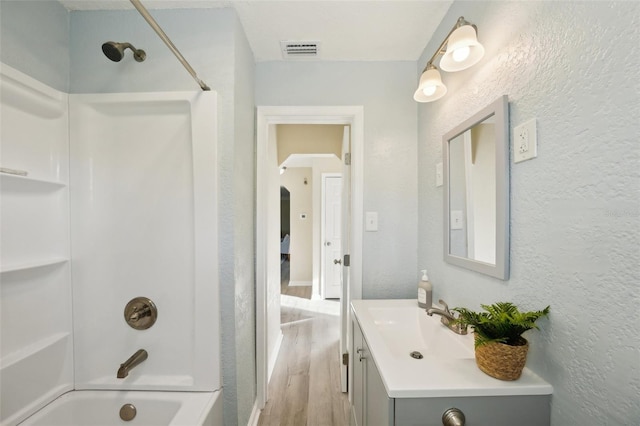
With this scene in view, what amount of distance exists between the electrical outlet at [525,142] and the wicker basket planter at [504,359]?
56 centimetres

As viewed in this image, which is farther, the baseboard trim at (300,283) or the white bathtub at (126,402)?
the baseboard trim at (300,283)

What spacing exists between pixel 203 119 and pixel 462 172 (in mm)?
1255

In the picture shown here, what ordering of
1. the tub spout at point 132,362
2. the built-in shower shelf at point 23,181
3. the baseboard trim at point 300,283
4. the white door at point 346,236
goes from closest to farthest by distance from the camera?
1. the built-in shower shelf at point 23,181
2. the tub spout at point 132,362
3. the white door at point 346,236
4. the baseboard trim at point 300,283

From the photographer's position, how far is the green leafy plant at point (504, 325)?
0.73 metres

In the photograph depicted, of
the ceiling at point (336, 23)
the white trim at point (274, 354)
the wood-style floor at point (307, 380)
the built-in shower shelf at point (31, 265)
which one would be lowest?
the wood-style floor at point (307, 380)

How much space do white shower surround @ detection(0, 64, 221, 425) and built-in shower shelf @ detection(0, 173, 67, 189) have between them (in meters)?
0.02

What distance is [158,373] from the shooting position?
1285 mm

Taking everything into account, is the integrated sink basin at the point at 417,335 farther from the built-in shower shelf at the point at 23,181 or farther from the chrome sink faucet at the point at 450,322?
the built-in shower shelf at the point at 23,181

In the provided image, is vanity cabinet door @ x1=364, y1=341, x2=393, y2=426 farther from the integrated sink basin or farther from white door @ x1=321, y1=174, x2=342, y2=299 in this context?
white door @ x1=321, y1=174, x2=342, y2=299

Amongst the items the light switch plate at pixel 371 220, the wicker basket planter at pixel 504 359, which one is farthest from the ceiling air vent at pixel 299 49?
the wicker basket planter at pixel 504 359

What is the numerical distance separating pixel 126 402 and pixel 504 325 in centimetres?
167

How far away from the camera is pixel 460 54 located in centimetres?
98

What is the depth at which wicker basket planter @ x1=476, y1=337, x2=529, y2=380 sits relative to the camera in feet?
2.41

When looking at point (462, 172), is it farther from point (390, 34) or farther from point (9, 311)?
point (9, 311)
